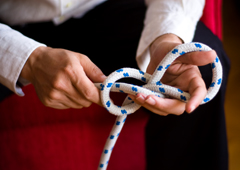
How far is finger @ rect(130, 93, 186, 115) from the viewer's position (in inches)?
11.8

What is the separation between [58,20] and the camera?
21.3 inches

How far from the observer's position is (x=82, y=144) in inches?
20.8

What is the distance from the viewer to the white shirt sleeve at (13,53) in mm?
369

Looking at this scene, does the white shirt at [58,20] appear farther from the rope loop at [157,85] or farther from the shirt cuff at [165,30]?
the rope loop at [157,85]

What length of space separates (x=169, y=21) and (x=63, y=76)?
0.78ft

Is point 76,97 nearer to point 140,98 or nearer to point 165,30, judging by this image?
point 140,98

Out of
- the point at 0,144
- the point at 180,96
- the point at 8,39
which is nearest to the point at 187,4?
the point at 180,96

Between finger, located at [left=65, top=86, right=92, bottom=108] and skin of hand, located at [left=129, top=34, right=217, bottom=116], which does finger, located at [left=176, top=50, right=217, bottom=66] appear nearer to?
skin of hand, located at [left=129, top=34, right=217, bottom=116]

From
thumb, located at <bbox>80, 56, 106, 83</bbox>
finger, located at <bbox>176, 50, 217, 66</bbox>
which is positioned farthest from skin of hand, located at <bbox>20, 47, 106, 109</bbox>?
finger, located at <bbox>176, 50, 217, 66</bbox>

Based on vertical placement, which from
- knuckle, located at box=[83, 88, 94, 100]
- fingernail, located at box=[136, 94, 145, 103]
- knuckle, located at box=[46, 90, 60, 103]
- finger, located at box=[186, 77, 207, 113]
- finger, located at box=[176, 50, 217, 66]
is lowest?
knuckle, located at box=[46, 90, 60, 103]

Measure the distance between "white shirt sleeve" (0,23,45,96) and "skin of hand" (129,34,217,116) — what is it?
0.60ft

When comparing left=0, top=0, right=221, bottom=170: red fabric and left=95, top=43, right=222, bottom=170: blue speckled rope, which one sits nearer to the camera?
left=95, top=43, right=222, bottom=170: blue speckled rope

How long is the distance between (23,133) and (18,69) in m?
0.18

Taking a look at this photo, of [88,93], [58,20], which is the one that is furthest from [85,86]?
[58,20]
